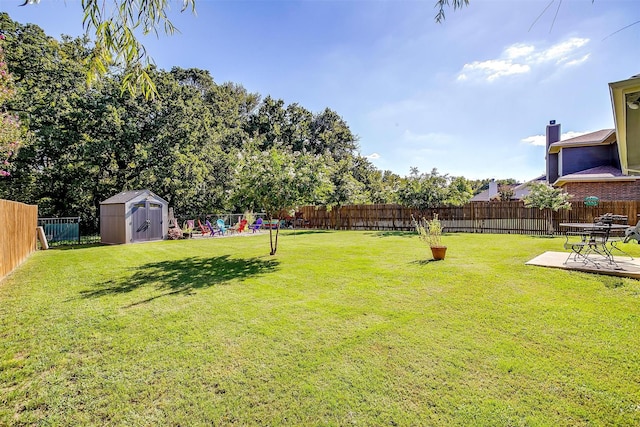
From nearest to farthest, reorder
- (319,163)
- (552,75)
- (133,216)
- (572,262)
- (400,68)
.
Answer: (552,75)
(572,262)
(319,163)
(400,68)
(133,216)

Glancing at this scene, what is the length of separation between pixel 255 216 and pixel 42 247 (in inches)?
460

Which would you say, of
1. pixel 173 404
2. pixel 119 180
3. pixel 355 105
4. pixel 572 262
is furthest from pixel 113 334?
pixel 119 180

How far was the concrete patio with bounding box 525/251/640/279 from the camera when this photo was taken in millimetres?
5441

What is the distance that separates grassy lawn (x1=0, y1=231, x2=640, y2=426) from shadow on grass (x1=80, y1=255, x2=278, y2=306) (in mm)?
78

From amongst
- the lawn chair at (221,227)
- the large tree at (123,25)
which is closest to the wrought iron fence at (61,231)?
the lawn chair at (221,227)

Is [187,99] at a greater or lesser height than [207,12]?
greater

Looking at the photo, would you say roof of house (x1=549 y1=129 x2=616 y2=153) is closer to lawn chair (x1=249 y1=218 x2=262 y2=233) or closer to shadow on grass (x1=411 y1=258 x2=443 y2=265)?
shadow on grass (x1=411 y1=258 x2=443 y2=265)

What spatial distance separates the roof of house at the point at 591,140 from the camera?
54.8 ft

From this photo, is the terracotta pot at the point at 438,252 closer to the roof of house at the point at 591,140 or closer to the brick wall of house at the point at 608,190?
the brick wall of house at the point at 608,190

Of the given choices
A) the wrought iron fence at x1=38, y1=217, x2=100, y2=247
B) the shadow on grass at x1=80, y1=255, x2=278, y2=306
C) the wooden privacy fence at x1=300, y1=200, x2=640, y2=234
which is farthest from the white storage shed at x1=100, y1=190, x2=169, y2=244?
the wooden privacy fence at x1=300, y1=200, x2=640, y2=234

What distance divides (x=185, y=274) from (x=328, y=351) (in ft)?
15.7

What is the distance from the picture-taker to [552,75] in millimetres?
5145

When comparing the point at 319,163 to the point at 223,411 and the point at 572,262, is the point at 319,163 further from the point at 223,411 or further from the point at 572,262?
the point at 223,411

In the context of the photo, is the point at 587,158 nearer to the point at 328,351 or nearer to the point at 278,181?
the point at 278,181
